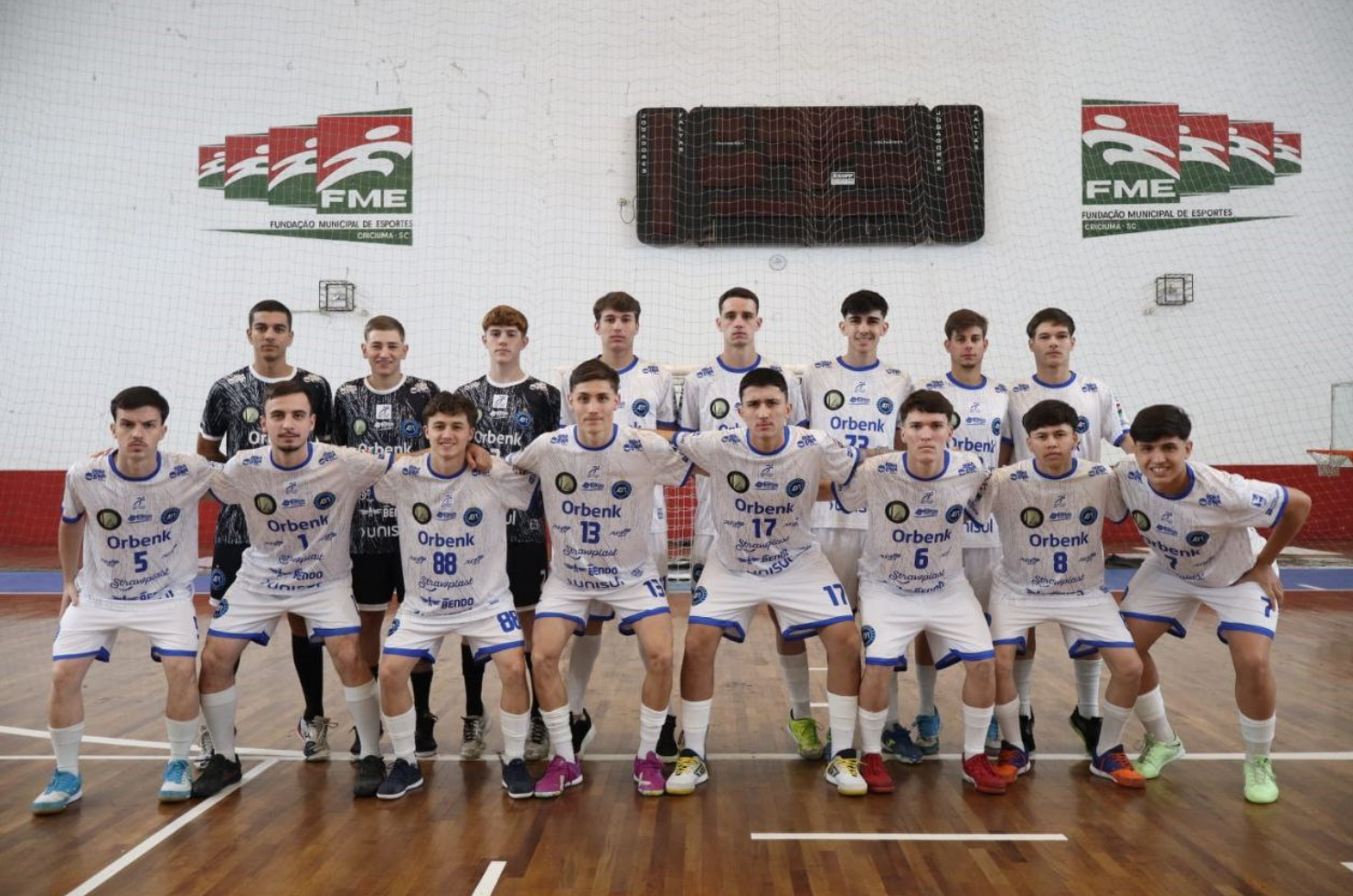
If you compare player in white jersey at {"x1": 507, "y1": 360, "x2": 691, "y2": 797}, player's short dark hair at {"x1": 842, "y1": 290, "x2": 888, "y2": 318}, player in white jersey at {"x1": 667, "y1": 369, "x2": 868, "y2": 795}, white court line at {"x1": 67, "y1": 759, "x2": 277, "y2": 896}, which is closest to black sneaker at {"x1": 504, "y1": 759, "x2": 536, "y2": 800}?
player in white jersey at {"x1": 507, "y1": 360, "x2": 691, "y2": 797}

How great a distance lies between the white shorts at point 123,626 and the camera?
154 inches

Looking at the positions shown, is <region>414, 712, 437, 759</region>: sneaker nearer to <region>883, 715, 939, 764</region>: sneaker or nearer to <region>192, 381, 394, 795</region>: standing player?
<region>192, 381, 394, 795</region>: standing player

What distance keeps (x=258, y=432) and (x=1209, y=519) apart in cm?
409

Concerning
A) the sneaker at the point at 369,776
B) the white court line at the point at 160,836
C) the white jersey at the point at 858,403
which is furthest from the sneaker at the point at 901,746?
the white court line at the point at 160,836

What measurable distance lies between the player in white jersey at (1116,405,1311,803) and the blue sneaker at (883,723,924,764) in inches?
36.2

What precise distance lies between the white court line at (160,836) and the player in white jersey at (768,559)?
1815mm

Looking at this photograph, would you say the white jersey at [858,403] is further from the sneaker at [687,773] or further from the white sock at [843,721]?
the sneaker at [687,773]

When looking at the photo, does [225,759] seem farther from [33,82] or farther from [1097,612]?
[33,82]

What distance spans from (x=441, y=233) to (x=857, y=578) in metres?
7.83

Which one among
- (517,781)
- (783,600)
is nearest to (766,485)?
(783,600)

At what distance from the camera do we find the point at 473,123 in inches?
426

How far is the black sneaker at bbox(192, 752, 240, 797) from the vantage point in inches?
Result: 153

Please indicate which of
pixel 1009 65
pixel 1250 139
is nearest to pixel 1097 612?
pixel 1009 65

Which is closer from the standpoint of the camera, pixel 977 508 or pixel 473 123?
pixel 977 508
